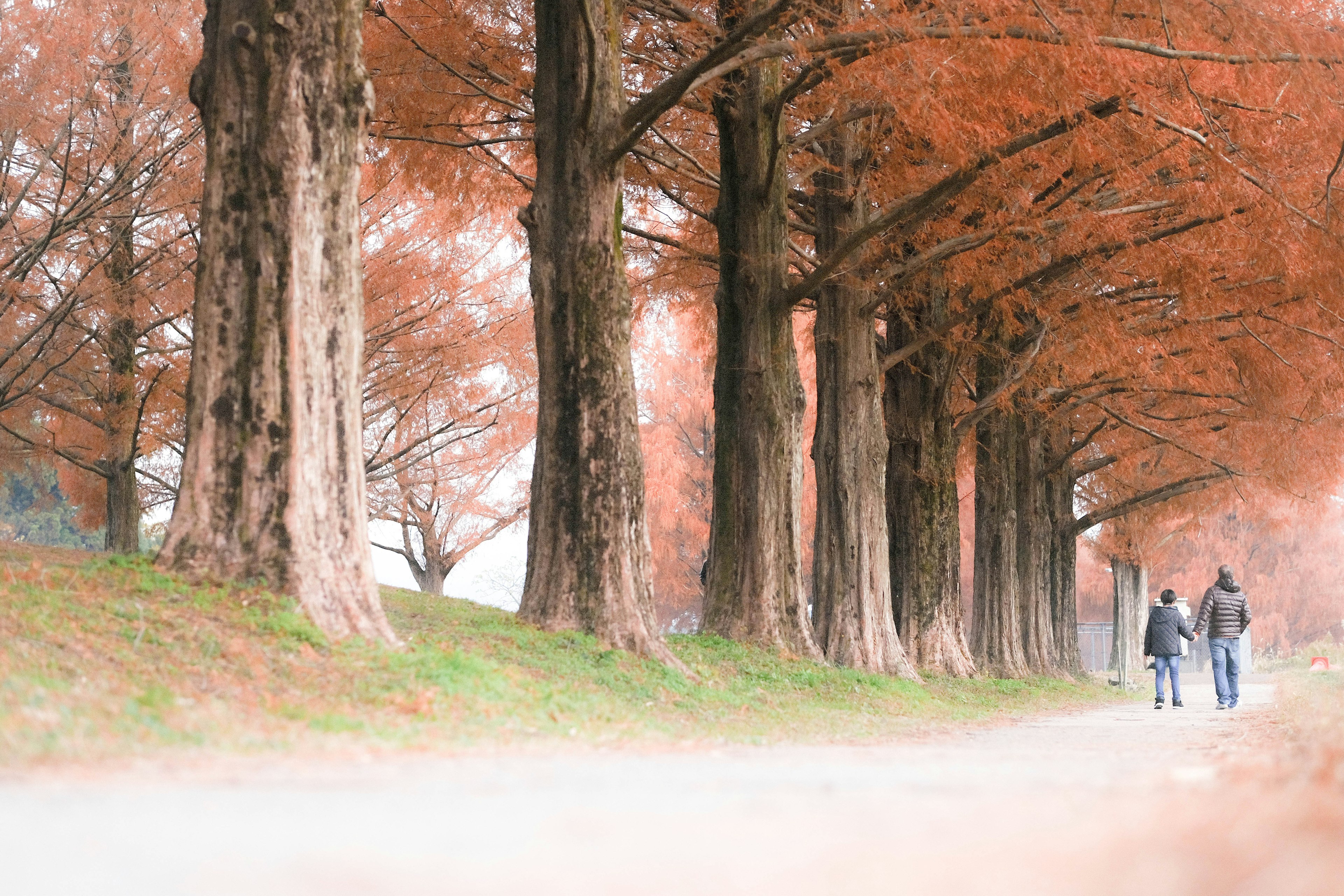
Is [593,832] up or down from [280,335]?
down

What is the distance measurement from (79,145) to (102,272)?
1.61 meters

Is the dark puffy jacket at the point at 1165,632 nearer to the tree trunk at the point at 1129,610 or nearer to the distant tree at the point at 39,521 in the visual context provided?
the tree trunk at the point at 1129,610

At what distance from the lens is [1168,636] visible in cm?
1533

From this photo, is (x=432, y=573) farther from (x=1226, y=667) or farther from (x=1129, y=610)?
(x=1129, y=610)

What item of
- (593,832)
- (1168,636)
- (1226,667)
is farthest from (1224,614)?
(593,832)

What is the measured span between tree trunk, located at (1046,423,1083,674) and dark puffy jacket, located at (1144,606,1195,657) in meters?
8.60

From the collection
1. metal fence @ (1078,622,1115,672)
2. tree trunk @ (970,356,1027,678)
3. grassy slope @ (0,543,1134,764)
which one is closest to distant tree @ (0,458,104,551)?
tree trunk @ (970,356,1027,678)

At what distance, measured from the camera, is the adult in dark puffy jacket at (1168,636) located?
50.0 feet

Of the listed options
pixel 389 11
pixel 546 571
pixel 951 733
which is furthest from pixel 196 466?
pixel 389 11

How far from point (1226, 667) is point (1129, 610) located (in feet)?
Answer: 56.6

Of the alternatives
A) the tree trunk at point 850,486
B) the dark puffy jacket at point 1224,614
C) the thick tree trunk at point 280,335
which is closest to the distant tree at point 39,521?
the tree trunk at point 850,486

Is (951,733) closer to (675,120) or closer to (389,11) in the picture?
(675,120)

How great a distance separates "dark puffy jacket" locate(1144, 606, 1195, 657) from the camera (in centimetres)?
1522

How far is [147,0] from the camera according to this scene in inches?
540
